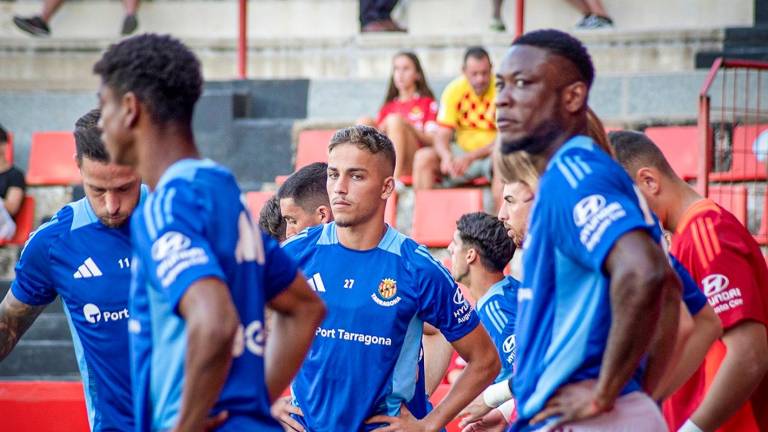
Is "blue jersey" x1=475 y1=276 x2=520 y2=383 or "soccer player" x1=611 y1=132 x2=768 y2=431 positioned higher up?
"soccer player" x1=611 y1=132 x2=768 y2=431

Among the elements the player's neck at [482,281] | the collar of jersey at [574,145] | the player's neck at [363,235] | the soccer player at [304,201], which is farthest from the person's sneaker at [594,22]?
the collar of jersey at [574,145]

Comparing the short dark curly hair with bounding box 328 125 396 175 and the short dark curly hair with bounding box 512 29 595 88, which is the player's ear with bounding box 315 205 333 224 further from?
the short dark curly hair with bounding box 512 29 595 88

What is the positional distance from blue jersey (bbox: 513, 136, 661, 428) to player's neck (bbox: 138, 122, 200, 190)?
100 centimetres

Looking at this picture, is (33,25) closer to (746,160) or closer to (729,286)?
(746,160)

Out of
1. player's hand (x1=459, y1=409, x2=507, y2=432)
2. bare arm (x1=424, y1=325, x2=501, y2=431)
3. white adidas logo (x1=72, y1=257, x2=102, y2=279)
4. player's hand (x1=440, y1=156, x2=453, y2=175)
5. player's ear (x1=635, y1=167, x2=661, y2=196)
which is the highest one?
player's ear (x1=635, y1=167, x2=661, y2=196)

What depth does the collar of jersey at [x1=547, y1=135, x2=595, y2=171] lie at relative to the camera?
363cm

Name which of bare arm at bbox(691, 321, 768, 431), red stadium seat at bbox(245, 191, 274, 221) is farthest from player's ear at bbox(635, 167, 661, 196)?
red stadium seat at bbox(245, 191, 274, 221)

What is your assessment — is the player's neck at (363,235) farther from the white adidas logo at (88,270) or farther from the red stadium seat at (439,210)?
the red stadium seat at (439,210)

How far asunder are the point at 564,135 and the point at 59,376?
7.30 metres

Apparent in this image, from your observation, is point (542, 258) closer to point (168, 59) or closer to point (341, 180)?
point (168, 59)

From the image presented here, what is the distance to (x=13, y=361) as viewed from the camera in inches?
408

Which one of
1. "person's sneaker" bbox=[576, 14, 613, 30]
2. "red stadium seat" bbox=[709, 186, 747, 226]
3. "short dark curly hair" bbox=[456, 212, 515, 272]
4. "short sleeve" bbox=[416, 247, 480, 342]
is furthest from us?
"person's sneaker" bbox=[576, 14, 613, 30]

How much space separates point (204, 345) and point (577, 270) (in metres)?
1.06

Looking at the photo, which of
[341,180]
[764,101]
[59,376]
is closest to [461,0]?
[764,101]
